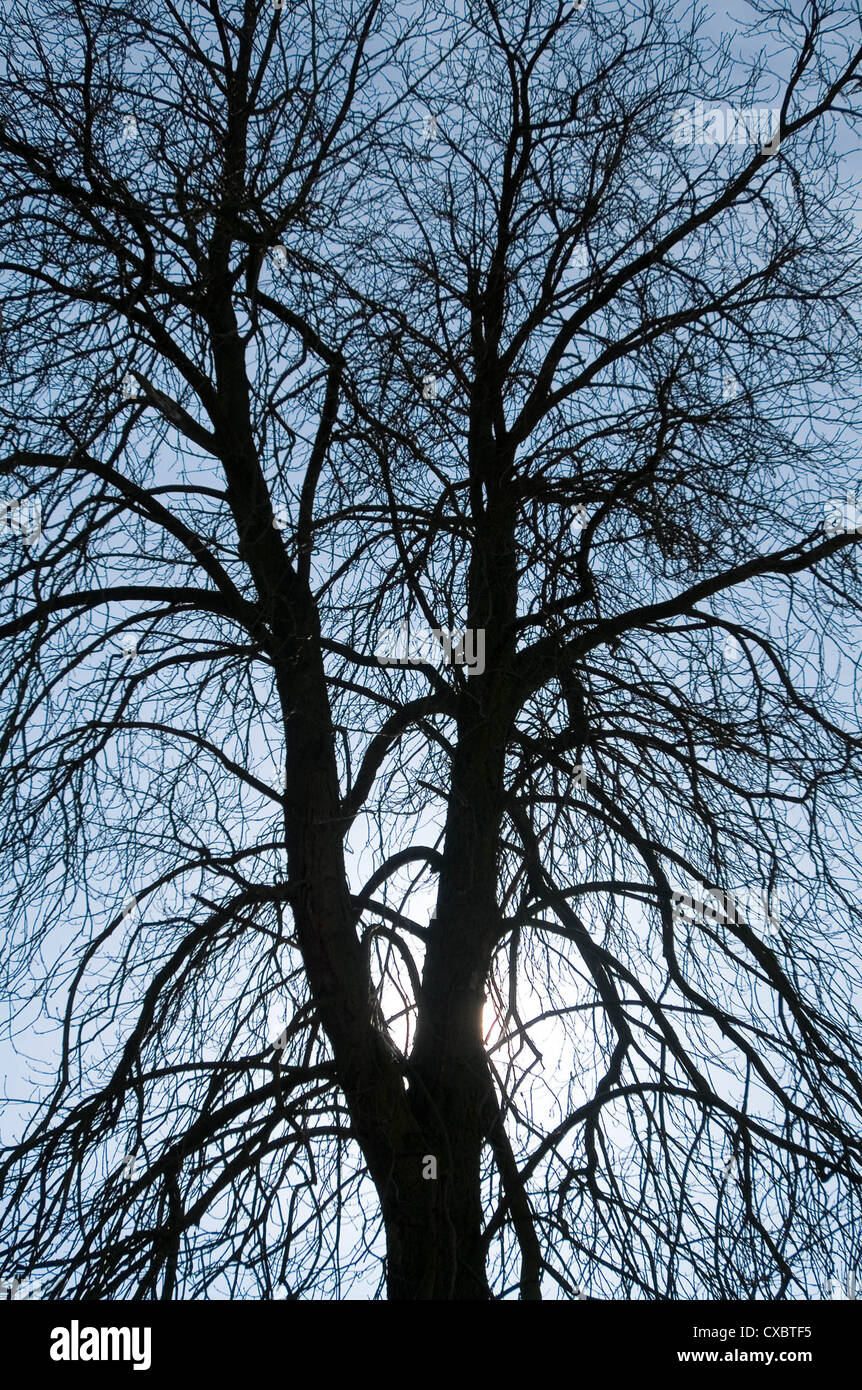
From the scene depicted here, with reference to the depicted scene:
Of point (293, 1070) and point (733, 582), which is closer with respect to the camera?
point (293, 1070)

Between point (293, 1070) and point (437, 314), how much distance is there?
2.50 m

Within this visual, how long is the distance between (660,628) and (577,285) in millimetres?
1222

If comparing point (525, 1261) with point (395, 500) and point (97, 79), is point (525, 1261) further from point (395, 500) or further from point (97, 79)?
point (97, 79)

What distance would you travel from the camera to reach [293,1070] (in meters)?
3.88

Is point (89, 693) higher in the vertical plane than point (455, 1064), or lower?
higher

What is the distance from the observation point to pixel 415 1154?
4098 mm

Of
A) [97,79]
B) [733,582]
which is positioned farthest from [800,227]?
[97,79]
